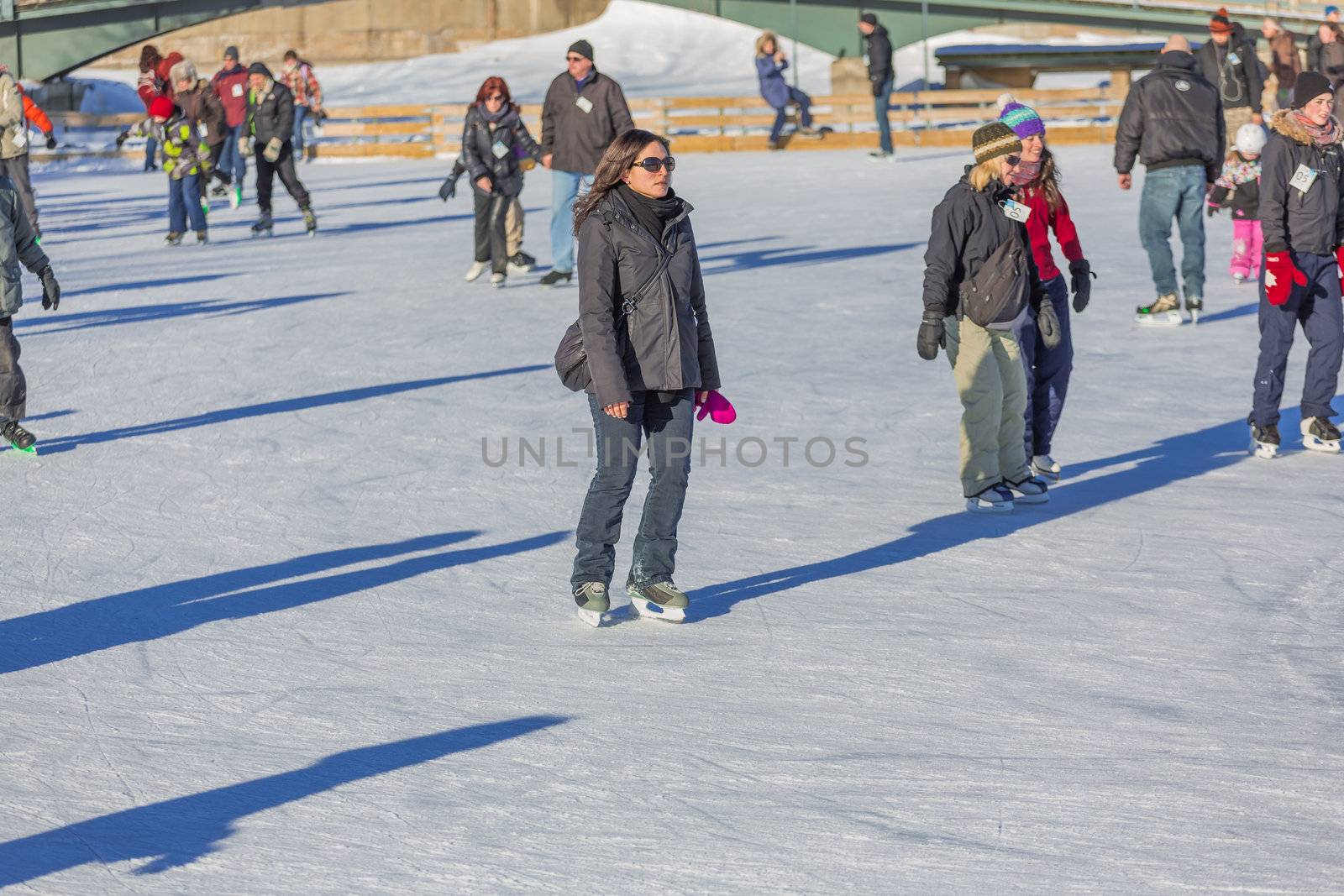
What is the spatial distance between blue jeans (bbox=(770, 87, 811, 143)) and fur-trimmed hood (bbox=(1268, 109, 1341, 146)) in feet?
62.1

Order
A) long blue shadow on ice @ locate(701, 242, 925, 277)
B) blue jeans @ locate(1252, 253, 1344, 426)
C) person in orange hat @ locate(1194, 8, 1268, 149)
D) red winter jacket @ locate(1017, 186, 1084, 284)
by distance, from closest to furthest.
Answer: red winter jacket @ locate(1017, 186, 1084, 284), blue jeans @ locate(1252, 253, 1344, 426), long blue shadow on ice @ locate(701, 242, 925, 277), person in orange hat @ locate(1194, 8, 1268, 149)

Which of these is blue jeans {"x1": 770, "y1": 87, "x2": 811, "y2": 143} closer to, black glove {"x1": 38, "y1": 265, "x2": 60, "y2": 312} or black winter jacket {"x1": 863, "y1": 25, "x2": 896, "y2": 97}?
black winter jacket {"x1": 863, "y1": 25, "x2": 896, "y2": 97}

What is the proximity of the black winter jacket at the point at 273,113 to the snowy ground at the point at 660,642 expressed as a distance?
5.37 meters

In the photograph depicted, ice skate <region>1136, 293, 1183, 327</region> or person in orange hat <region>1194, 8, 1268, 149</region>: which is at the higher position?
person in orange hat <region>1194, 8, 1268, 149</region>

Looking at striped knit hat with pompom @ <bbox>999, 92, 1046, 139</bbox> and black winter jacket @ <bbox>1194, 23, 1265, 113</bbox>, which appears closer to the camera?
striped knit hat with pompom @ <bbox>999, 92, 1046, 139</bbox>

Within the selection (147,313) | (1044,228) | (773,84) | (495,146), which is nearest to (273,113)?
(147,313)

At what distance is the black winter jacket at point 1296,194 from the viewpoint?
7.86 metres

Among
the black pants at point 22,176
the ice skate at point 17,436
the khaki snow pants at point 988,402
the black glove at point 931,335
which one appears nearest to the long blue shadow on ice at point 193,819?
the black glove at point 931,335

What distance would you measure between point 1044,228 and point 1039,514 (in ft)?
3.69

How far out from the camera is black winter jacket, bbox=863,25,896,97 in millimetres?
23281

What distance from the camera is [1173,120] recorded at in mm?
10969

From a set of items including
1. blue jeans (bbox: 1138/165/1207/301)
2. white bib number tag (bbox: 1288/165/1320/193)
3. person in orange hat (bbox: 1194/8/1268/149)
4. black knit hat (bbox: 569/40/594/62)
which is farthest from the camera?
person in orange hat (bbox: 1194/8/1268/149)

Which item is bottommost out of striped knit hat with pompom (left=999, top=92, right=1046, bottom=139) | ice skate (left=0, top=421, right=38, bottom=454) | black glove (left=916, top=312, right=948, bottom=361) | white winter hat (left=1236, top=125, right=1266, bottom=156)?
ice skate (left=0, top=421, right=38, bottom=454)

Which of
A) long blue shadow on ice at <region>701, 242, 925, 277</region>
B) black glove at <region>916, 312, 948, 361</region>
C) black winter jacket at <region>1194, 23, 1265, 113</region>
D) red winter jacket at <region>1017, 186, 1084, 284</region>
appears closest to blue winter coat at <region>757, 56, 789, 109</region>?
black winter jacket at <region>1194, 23, 1265, 113</region>
